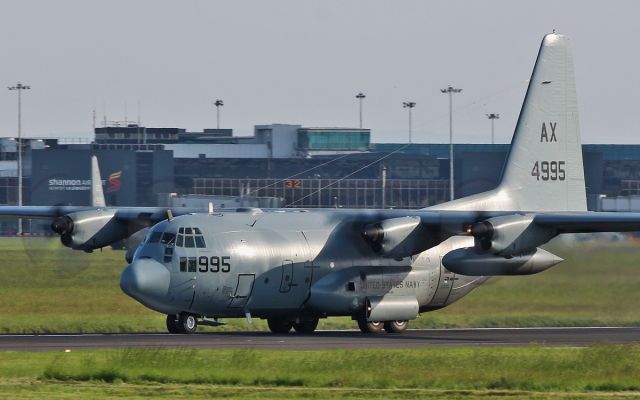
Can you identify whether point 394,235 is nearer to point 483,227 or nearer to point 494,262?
point 483,227

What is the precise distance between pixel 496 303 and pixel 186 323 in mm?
12229

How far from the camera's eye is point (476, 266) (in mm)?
30734

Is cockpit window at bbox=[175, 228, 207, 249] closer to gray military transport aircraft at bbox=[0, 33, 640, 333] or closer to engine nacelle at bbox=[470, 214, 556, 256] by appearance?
gray military transport aircraft at bbox=[0, 33, 640, 333]

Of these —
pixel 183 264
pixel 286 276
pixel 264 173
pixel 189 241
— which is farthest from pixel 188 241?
pixel 264 173

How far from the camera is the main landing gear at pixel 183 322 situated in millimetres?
31016

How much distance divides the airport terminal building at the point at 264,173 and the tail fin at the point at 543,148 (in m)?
55.3

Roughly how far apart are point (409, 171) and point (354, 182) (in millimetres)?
5462

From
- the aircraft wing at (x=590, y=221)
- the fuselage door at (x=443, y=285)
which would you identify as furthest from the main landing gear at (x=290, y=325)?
the aircraft wing at (x=590, y=221)

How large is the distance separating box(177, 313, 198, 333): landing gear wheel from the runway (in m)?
0.28

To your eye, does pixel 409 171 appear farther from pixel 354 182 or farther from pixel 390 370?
pixel 390 370

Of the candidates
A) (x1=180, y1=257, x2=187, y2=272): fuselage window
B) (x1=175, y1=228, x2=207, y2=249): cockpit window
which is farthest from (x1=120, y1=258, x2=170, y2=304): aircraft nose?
(x1=175, y1=228, x2=207, y2=249): cockpit window

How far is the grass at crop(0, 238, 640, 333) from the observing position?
34625mm

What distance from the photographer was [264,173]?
111 meters

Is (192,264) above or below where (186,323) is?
above
